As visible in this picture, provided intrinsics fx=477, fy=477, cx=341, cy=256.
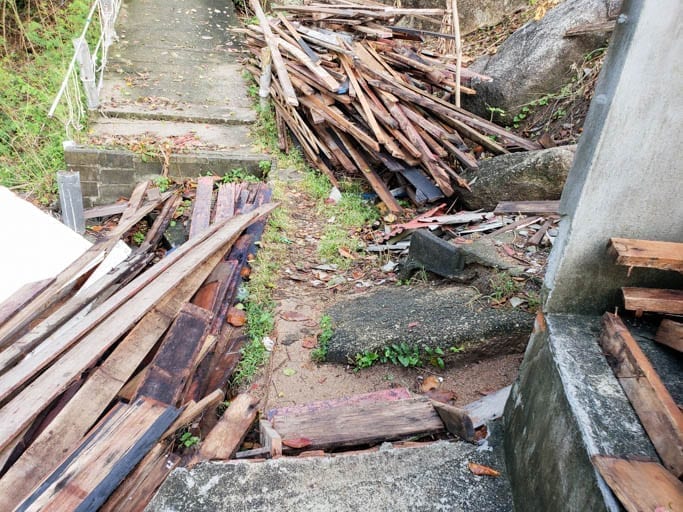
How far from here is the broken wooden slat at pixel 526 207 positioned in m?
4.74

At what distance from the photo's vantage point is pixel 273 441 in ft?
8.09

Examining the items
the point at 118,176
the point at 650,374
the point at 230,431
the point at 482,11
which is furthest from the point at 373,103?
the point at 482,11

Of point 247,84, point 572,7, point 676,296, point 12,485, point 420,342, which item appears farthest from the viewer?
point 247,84

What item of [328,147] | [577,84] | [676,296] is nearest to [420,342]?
[676,296]

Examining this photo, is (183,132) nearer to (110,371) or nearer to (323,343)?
(323,343)

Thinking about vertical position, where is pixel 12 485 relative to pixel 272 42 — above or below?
below

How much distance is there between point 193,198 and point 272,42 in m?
2.82

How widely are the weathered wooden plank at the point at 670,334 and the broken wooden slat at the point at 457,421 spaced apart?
939mm

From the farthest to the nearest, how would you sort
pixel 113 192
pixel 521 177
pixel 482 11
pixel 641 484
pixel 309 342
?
pixel 482 11, pixel 113 192, pixel 521 177, pixel 309 342, pixel 641 484

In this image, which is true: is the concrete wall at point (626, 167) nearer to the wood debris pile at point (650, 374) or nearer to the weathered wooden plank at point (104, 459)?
the wood debris pile at point (650, 374)

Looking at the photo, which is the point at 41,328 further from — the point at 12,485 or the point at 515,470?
the point at 515,470

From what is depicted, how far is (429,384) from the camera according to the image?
3318 mm

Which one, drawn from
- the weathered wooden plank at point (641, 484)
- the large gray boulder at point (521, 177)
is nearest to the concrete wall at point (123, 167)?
the large gray boulder at point (521, 177)

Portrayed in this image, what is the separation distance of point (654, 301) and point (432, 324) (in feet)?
5.50
